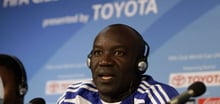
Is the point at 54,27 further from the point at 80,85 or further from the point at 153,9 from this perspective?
the point at 80,85

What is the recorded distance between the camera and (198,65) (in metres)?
2.56

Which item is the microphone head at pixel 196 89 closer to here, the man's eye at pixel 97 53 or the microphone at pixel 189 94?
the microphone at pixel 189 94

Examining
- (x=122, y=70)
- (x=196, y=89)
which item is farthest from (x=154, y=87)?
(x=196, y=89)

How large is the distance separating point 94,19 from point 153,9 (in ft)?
1.21

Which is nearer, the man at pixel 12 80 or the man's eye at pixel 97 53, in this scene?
the man at pixel 12 80

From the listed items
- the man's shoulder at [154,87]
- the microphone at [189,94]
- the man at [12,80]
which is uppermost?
the man at [12,80]

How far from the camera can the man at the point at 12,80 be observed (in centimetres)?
120

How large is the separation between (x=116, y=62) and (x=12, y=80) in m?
0.41

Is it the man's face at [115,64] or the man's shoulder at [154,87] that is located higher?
the man's face at [115,64]

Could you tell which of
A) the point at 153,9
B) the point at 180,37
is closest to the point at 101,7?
the point at 153,9

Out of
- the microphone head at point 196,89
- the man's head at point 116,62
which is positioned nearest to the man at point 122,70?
the man's head at point 116,62

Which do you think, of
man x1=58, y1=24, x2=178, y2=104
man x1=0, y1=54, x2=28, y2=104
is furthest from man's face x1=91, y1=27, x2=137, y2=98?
man x1=0, y1=54, x2=28, y2=104

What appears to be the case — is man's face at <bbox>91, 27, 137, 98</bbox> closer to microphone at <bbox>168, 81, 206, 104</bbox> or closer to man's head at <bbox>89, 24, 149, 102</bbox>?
man's head at <bbox>89, 24, 149, 102</bbox>

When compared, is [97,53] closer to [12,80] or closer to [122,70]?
[122,70]
